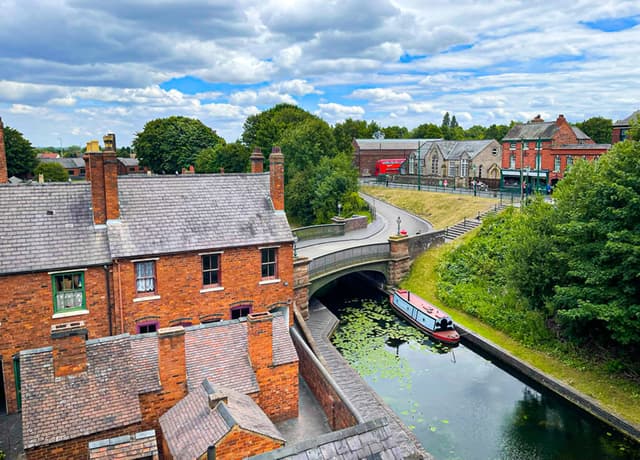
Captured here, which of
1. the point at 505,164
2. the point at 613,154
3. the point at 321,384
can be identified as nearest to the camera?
the point at 321,384

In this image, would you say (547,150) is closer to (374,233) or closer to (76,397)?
(374,233)

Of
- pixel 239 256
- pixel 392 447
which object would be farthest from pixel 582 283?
pixel 392 447

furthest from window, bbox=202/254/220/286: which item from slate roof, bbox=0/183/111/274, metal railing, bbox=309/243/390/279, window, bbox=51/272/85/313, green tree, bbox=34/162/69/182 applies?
green tree, bbox=34/162/69/182

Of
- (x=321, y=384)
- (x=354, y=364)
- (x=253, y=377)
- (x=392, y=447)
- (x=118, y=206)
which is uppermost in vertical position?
(x=118, y=206)

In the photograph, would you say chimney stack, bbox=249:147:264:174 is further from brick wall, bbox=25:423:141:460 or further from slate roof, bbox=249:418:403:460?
slate roof, bbox=249:418:403:460

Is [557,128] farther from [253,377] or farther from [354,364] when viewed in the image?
[253,377]

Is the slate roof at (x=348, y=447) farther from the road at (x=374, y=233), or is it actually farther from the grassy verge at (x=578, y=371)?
the road at (x=374, y=233)

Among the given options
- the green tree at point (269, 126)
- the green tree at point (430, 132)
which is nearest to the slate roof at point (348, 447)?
the green tree at point (269, 126)
